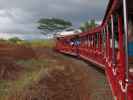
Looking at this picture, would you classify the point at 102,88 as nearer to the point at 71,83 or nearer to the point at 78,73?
the point at 71,83

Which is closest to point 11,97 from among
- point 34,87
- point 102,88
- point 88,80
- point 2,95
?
point 2,95

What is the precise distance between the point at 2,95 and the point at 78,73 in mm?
6705

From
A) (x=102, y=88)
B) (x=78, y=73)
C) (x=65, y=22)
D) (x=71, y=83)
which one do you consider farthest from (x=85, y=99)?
(x=65, y=22)

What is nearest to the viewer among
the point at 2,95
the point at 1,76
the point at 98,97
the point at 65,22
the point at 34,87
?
the point at 98,97

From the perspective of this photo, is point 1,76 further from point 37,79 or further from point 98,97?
point 98,97

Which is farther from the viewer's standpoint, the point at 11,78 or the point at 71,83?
the point at 11,78

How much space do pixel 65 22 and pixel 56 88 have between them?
6074 cm

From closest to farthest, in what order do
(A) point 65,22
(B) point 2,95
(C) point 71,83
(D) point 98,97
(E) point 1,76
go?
(D) point 98,97 → (B) point 2,95 → (C) point 71,83 → (E) point 1,76 → (A) point 65,22

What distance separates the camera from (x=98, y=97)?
40.1 feet

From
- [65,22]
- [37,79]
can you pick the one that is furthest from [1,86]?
[65,22]

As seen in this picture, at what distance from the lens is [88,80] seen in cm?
1645

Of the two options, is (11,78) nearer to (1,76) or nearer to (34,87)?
(1,76)

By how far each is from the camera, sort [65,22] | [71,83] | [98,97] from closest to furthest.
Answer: [98,97]
[71,83]
[65,22]

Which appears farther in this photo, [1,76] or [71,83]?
[1,76]
